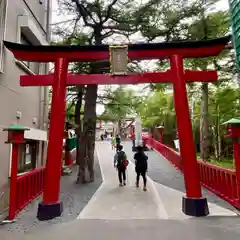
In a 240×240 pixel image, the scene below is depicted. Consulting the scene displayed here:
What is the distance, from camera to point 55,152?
6.55 m

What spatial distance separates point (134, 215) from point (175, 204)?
156 centimetres

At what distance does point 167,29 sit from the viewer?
10594 millimetres

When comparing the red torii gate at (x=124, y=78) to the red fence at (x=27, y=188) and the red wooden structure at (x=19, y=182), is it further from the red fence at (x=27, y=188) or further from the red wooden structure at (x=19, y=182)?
the red fence at (x=27, y=188)

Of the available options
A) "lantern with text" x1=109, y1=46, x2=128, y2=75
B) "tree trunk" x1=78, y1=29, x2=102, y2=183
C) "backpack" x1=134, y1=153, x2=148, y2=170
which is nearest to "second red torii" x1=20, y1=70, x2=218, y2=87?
"lantern with text" x1=109, y1=46, x2=128, y2=75

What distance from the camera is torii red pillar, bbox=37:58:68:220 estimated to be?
20.3 feet

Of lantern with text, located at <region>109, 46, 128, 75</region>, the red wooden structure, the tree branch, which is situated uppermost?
the tree branch

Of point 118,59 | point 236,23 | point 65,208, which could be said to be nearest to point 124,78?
point 118,59

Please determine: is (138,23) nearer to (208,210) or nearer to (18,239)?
(208,210)

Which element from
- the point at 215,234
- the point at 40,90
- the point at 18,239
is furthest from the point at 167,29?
the point at 18,239

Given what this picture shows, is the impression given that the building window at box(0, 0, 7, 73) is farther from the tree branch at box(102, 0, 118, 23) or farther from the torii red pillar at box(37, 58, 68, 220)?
the tree branch at box(102, 0, 118, 23)

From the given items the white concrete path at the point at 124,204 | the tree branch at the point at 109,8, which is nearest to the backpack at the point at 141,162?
the white concrete path at the point at 124,204

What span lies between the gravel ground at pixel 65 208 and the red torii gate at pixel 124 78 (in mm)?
481

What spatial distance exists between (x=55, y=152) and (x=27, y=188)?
197 cm

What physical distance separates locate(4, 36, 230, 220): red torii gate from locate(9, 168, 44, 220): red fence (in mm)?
977
